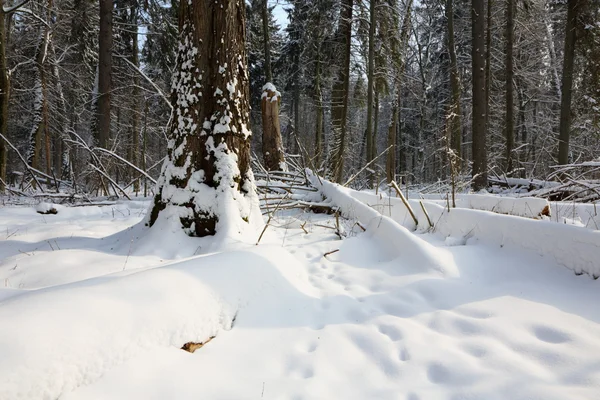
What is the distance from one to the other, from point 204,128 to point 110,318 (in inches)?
74.7

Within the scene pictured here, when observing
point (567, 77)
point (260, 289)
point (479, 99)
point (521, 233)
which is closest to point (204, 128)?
point (260, 289)

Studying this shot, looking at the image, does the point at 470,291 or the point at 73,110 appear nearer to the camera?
the point at 470,291

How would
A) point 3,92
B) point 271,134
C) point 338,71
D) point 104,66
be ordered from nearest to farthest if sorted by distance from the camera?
point 271,134 < point 3,92 < point 104,66 < point 338,71

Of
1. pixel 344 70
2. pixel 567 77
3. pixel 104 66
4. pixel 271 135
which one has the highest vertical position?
pixel 344 70

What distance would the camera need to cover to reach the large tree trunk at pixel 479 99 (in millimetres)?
7875

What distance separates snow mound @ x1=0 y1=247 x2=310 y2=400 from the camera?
36.8 inches

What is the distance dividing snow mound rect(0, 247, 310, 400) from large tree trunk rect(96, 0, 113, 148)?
7278mm

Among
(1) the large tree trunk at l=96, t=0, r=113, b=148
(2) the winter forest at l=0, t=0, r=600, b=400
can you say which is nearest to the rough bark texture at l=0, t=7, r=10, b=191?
(1) the large tree trunk at l=96, t=0, r=113, b=148

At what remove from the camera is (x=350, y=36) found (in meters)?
9.87

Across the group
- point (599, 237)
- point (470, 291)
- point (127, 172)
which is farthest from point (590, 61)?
point (127, 172)

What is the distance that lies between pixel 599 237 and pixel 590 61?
989 centimetres

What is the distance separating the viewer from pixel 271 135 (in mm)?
6555

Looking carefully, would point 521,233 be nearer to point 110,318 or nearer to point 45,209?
point 110,318

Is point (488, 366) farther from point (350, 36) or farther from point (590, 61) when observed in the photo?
point (590, 61)
